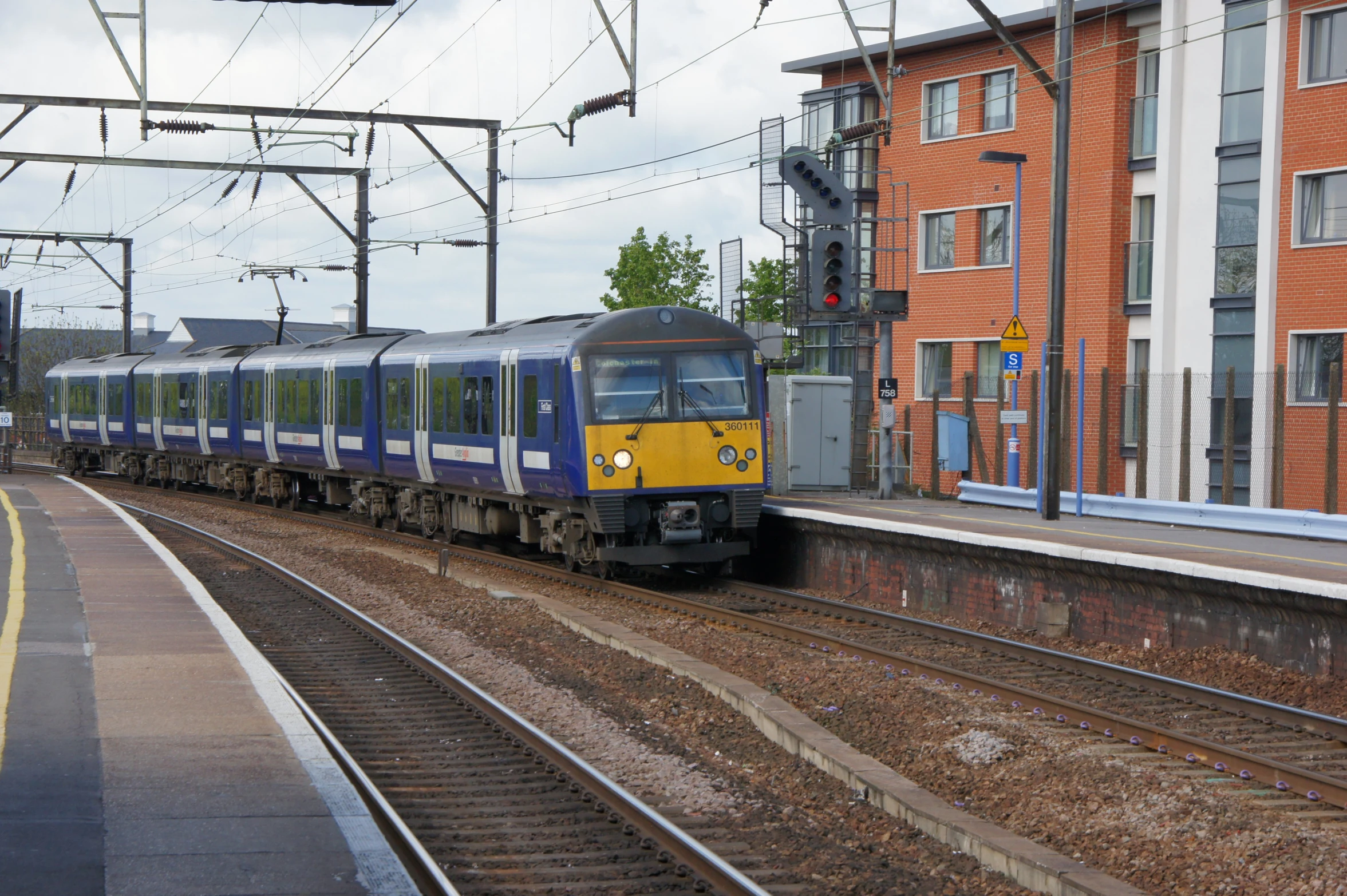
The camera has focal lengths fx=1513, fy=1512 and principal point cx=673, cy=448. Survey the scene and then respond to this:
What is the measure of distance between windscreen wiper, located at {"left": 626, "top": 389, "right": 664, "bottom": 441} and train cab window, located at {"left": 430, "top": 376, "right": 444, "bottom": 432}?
5210 mm

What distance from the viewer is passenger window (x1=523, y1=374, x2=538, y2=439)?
727 inches

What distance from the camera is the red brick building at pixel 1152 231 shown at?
2636cm

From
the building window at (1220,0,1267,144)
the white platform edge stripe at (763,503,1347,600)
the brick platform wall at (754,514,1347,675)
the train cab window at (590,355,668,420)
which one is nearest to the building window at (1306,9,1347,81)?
the building window at (1220,0,1267,144)

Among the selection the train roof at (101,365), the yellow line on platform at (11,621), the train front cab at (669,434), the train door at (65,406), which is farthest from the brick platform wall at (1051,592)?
the train door at (65,406)

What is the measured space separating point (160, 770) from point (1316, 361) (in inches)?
946

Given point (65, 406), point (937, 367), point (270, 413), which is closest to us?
point (270, 413)

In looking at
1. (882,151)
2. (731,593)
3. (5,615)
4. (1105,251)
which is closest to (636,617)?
(731,593)

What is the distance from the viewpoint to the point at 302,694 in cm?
1139

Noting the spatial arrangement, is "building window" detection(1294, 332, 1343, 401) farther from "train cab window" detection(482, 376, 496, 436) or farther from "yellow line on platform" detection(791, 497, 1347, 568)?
"train cab window" detection(482, 376, 496, 436)

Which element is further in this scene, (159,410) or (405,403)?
(159,410)

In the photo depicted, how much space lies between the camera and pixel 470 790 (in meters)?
8.60

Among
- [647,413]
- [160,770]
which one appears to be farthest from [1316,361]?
[160,770]

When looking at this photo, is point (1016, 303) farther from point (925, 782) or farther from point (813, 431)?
point (925, 782)

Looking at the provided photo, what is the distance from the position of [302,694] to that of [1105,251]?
950 inches
